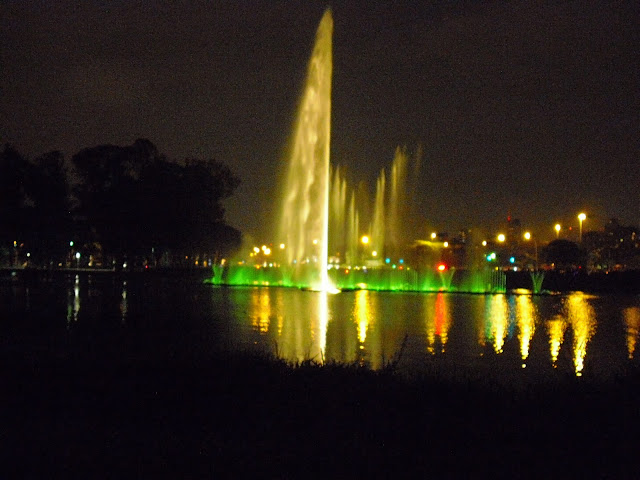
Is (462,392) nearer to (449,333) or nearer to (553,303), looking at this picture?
(449,333)

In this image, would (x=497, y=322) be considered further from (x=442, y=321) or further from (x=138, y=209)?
(x=138, y=209)

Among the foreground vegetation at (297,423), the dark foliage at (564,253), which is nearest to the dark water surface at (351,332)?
the foreground vegetation at (297,423)

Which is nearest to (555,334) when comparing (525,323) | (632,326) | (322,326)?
(525,323)

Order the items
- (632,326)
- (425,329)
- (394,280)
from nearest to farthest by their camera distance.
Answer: (425,329)
(632,326)
(394,280)

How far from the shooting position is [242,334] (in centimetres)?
1708

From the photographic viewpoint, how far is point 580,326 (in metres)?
20.3

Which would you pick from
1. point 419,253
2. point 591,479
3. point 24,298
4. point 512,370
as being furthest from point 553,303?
point 419,253

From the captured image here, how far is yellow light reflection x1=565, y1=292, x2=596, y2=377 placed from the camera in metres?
13.9

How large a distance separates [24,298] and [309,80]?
61.7 feet

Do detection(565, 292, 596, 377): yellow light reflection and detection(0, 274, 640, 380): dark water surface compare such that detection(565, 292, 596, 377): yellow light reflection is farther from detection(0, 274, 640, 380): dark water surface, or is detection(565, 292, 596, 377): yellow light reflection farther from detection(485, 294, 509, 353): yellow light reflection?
detection(485, 294, 509, 353): yellow light reflection

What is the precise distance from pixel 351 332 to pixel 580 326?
6.95 m

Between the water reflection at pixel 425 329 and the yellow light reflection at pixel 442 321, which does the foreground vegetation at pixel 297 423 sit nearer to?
the water reflection at pixel 425 329

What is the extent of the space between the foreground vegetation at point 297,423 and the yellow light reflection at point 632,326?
7105mm

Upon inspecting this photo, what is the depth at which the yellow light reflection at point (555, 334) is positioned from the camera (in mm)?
14364
